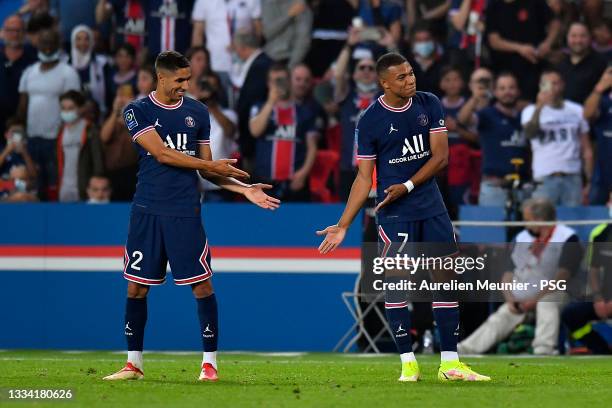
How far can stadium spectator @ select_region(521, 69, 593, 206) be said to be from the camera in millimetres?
16531

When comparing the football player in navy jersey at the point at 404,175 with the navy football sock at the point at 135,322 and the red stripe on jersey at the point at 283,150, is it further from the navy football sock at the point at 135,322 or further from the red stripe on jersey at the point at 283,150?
the red stripe on jersey at the point at 283,150

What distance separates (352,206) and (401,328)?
103 centimetres

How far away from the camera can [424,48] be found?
17.8m

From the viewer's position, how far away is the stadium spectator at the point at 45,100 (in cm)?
1789

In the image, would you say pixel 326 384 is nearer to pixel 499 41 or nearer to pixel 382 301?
pixel 382 301

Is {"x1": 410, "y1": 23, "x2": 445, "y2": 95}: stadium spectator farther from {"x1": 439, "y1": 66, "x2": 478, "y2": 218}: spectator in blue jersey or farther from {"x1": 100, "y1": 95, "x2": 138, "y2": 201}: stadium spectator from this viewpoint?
{"x1": 100, "y1": 95, "x2": 138, "y2": 201}: stadium spectator

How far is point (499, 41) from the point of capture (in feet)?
58.5

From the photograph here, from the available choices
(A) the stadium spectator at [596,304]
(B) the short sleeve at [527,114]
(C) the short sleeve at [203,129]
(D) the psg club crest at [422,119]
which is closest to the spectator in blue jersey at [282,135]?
(B) the short sleeve at [527,114]

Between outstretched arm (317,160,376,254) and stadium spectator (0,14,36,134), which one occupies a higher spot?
stadium spectator (0,14,36,134)

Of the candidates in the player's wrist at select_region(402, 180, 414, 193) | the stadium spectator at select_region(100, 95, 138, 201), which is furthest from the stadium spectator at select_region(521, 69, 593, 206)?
the player's wrist at select_region(402, 180, 414, 193)

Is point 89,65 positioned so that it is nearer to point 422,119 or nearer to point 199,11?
point 199,11

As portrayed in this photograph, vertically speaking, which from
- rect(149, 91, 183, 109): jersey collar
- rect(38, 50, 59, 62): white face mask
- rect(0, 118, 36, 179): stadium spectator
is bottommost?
rect(0, 118, 36, 179): stadium spectator

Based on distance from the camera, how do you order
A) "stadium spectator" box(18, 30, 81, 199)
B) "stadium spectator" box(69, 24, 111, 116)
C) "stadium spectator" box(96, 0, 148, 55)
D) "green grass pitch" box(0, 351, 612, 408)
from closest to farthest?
"green grass pitch" box(0, 351, 612, 408), "stadium spectator" box(18, 30, 81, 199), "stadium spectator" box(69, 24, 111, 116), "stadium spectator" box(96, 0, 148, 55)

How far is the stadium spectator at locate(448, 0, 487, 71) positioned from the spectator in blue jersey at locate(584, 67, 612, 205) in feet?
5.81
